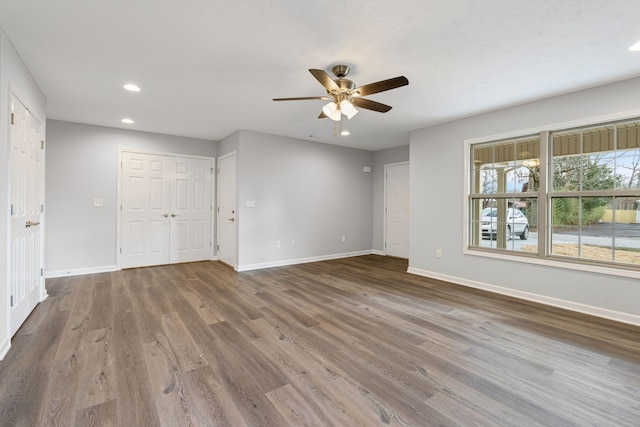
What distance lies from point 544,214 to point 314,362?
329cm

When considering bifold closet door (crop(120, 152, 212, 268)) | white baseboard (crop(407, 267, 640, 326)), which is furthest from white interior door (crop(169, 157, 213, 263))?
white baseboard (crop(407, 267, 640, 326))

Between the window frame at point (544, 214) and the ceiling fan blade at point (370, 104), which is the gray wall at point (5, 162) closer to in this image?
the ceiling fan blade at point (370, 104)

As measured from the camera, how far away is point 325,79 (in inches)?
97.3

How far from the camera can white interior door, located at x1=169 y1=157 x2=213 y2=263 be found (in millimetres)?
5543

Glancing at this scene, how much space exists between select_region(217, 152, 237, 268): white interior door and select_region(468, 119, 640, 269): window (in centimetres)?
390

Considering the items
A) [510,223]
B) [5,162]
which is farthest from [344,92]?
[510,223]

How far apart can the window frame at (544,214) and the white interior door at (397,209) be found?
82.5 inches

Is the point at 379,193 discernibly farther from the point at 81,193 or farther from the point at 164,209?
the point at 81,193

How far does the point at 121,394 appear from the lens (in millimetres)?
1785

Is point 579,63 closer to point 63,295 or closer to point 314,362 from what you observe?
point 314,362

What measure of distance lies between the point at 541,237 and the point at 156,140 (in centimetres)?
617

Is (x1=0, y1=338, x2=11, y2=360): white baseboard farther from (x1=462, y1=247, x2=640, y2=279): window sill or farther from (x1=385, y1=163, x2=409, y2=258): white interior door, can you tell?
(x1=385, y1=163, x2=409, y2=258): white interior door

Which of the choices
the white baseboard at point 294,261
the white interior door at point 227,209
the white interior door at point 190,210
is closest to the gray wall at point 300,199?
the white baseboard at point 294,261

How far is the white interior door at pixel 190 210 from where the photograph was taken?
5.54 meters
